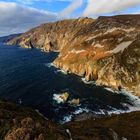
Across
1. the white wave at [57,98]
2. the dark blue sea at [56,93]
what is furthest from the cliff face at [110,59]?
the white wave at [57,98]

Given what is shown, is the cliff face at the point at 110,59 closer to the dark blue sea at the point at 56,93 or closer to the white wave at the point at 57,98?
the dark blue sea at the point at 56,93

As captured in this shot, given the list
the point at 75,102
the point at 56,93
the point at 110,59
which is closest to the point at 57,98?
the point at 56,93

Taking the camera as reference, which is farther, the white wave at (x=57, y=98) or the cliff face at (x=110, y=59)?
the cliff face at (x=110, y=59)

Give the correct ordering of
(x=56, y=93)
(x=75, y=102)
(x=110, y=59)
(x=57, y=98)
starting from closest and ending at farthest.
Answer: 1. (x=75, y=102)
2. (x=57, y=98)
3. (x=56, y=93)
4. (x=110, y=59)

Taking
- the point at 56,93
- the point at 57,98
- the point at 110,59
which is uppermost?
the point at 110,59

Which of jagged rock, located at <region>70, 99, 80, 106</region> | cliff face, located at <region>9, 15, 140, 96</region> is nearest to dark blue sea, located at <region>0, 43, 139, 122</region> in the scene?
jagged rock, located at <region>70, 99, 80, 106</region>

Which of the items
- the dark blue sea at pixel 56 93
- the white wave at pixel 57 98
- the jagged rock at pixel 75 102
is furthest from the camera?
the white wave at pixel 57 98

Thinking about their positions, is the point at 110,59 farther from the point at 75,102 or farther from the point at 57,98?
the point at 75,102

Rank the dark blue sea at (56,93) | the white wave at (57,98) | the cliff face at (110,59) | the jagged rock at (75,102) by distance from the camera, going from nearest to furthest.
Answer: the dark blue sea at (56,93) < the jagged rock at (75,102) < the white wave at (57,98) < the cliff face at (110,59)

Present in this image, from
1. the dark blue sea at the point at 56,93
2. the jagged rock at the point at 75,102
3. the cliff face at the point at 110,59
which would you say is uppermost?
the cliff face at the point at 110,59

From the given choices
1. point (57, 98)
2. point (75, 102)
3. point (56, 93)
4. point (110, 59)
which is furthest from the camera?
point (110, 59)

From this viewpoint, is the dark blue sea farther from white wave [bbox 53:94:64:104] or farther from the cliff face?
the cliff face

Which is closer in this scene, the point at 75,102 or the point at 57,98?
the point at 75,102
